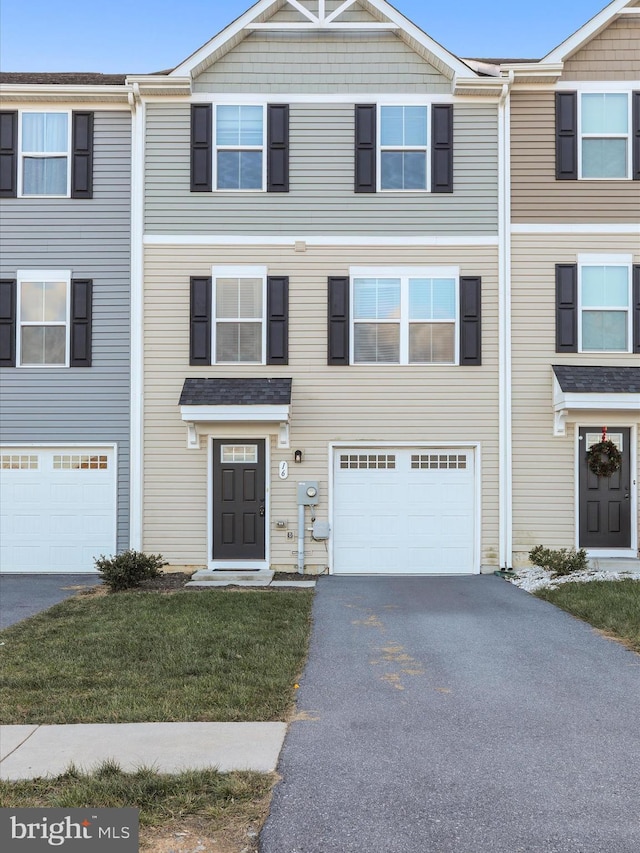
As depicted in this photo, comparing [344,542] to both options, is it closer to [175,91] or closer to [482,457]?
[482,457]

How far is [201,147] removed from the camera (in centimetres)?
1279

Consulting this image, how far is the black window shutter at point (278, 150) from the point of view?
504 inches

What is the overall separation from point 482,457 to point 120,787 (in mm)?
9587

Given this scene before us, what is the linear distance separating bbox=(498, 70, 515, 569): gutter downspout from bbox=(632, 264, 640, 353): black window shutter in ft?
6.76

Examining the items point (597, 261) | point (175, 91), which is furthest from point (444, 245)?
point (175, 91)

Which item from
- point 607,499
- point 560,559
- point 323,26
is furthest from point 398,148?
point 560,559

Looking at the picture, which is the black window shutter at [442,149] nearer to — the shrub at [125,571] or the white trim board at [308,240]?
the white trim board at [308,240]

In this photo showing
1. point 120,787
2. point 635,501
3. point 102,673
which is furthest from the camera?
point 635,501

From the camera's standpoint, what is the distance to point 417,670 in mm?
6504

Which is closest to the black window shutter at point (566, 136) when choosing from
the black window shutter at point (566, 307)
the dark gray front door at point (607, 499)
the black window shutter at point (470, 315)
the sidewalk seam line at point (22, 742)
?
the black window shutter at point (566, 307)

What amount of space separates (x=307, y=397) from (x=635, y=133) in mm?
7033

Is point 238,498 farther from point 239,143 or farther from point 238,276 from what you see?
point 239,143

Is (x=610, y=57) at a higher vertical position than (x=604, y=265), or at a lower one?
higher

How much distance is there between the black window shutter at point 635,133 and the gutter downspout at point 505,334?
2.05 m
